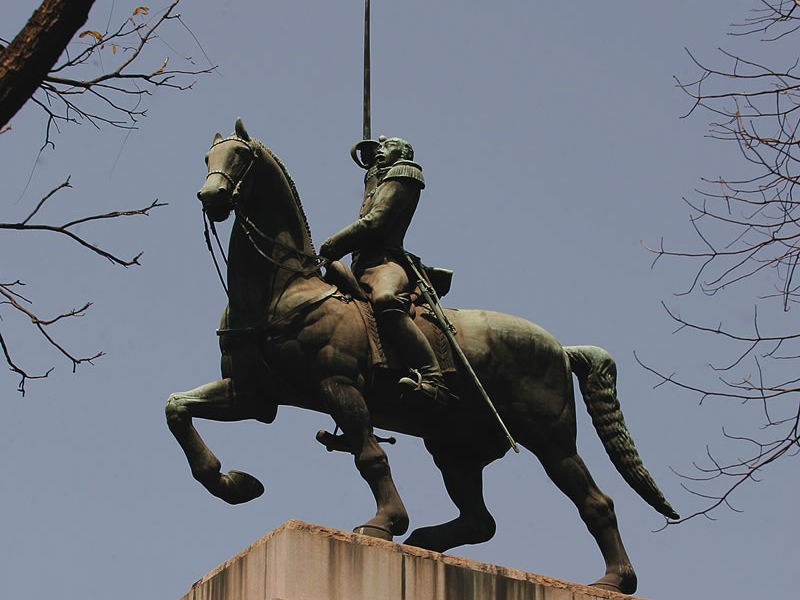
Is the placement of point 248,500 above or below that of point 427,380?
below

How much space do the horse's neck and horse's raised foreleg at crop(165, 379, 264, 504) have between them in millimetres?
552

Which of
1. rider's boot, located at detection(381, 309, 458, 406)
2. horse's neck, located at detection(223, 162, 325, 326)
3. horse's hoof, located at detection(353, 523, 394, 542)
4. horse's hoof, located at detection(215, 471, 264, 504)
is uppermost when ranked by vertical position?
horse's neck, located at detection(223, 162, 325, 326)

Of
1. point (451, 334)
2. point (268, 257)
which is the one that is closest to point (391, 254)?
point (451, 334)

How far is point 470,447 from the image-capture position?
43.1 feet

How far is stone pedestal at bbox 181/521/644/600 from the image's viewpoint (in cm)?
1093

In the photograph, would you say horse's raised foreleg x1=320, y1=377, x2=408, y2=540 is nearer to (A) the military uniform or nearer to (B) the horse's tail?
(A) the military uniform

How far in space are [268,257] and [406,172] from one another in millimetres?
1453

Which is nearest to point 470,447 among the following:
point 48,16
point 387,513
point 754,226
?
point 387,513

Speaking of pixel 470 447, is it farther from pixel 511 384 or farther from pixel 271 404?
pixel 271 404

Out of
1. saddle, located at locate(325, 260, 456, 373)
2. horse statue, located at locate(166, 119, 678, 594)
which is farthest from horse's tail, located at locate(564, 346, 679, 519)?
saddle, located at locate(325, 260, 456, 373)

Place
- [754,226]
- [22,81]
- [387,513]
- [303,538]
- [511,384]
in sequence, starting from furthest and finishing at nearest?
[511,384] → [387,513] → [303,538] → [754,226] → [22,81]

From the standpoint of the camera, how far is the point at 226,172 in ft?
39.7

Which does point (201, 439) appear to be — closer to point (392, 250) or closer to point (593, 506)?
point (392, 250)

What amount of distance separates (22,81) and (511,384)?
239 inches
